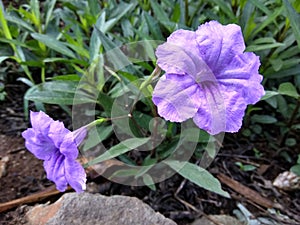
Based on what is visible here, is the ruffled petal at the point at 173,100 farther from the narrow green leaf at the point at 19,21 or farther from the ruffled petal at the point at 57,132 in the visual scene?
the narrow green leaf at the point at 19,21

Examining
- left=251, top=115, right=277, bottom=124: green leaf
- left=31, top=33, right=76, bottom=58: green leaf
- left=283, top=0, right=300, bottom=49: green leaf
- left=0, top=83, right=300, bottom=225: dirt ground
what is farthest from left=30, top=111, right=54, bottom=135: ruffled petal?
left=251, top=115, right=277, bottom=124: green leaf

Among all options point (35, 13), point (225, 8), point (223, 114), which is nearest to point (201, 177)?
point (223, 114)

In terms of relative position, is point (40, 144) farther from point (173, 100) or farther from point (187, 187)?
point (187, 187)

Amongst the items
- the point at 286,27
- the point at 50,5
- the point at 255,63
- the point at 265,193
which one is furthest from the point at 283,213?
the point at 50,5

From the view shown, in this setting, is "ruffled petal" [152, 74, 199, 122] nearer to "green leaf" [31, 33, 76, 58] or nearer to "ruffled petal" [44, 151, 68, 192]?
"ruffled petal" [44, 151, 68, 192]

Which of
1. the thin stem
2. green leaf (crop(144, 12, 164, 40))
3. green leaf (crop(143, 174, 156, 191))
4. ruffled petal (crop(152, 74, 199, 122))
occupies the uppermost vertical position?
ruffled petal (crop(152, 74, 199, 122))

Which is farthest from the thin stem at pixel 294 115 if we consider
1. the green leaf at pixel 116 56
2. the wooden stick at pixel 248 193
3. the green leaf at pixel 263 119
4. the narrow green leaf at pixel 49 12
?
the narrow green leaf at pixel 49 12
